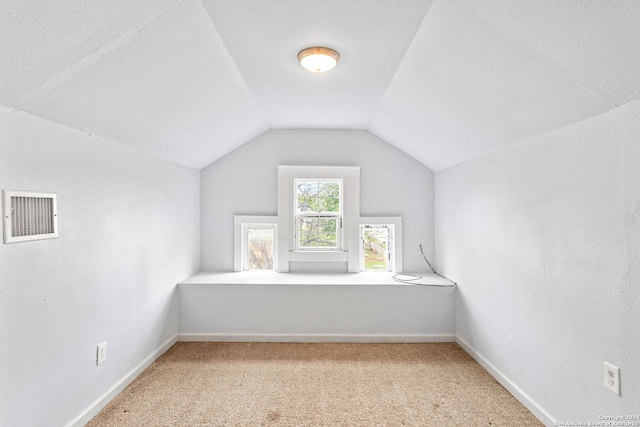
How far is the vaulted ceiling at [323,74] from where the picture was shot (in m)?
1.17

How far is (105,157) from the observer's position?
6.64 feet

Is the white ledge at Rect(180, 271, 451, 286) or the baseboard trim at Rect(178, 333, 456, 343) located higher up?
the white ledge at Rect(180, 271, 451, 286)

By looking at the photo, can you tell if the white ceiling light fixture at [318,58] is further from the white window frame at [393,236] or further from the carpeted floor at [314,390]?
the carpeted floor at [314,390]

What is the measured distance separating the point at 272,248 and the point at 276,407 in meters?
1.84

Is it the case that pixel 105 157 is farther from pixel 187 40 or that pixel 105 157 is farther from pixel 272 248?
pixel 272 248

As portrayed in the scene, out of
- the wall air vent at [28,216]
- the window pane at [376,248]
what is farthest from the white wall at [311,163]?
the wall air vent at [28,216]

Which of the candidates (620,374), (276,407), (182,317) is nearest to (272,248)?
(182,317)

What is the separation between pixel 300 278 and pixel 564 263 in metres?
2.25

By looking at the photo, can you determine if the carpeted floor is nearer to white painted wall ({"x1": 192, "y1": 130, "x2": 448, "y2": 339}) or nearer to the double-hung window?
white painted wall ({"x1": 192, "y1": 130, "x2": 448, "y2": 339})

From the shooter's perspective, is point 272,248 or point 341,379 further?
point 272,248

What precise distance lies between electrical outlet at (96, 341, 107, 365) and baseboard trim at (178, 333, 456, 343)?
1.10 m

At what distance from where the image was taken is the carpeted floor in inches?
77.5

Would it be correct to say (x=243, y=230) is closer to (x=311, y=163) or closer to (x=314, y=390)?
(x=311, y=163)

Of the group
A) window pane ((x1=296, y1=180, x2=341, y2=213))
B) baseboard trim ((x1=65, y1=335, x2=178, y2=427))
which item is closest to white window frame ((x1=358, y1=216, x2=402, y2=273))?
window pane ((x1=296, y1=180, x2=341, y2=213))
